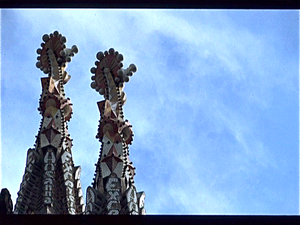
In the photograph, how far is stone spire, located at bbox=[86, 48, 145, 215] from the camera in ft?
43.1

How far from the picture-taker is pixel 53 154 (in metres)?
14.8

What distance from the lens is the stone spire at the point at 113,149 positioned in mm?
13141

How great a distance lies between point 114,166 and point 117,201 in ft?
3.21

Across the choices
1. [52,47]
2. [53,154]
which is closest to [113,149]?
[53,154]

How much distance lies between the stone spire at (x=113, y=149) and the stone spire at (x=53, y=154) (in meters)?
0.73

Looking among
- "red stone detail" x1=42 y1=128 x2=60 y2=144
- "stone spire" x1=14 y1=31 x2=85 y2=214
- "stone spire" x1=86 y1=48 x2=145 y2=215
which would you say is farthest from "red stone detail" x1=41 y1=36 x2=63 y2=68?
"red stone detail" x1=42 y1=128 x2=60 y2=144

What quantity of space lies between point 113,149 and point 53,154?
1.19 metres

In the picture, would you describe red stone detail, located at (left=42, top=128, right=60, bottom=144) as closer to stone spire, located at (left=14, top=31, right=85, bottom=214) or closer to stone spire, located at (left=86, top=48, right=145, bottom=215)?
stone spire, located at (left=14, top=31, right=85, bottom=214)

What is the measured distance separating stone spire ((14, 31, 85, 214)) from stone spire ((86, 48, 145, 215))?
732 mm

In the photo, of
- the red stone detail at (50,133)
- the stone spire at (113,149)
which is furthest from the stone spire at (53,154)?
the stone spire at (113,149)
